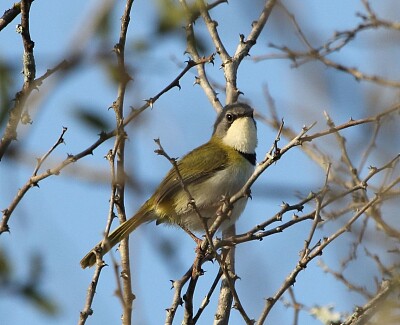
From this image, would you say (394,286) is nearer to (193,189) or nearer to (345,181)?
(345,181)

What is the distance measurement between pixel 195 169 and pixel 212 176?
21 cm

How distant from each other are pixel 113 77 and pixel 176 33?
247 millimetres

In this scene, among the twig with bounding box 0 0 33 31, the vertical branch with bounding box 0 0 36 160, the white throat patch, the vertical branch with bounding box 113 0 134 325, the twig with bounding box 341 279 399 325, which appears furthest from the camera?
the white throat patch

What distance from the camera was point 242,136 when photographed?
7.11 metres

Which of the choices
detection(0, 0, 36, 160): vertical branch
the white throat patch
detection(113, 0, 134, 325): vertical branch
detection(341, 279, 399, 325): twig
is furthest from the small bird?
detection(0, 0, 36, 160): vertical branch

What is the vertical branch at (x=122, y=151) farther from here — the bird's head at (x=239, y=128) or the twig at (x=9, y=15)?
the bird's head at (x=239, y=128)

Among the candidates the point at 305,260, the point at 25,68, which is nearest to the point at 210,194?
the point at 305,260

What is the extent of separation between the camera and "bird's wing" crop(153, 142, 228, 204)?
20.8ft

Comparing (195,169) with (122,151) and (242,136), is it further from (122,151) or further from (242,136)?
(122,151)

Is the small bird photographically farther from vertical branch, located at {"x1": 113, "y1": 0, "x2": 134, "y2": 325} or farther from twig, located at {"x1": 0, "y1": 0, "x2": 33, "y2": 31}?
twig, located at {"x1": 0, "y1": 0, "x2": 33, "y2": 31}

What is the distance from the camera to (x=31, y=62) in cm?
320

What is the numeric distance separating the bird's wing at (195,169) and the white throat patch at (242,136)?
0.61 feet

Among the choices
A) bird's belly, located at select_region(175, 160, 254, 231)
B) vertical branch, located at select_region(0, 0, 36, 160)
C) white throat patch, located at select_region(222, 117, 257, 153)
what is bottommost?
vertical branch, located at select_region(0, 0, 36, 160)

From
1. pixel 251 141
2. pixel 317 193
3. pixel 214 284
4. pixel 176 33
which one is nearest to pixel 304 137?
pixel 317 193
